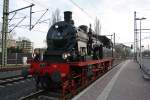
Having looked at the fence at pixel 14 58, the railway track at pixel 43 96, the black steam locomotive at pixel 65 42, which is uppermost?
the black steam locomotive at pixel 65 42

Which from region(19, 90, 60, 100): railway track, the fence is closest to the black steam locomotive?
region(19, 90, 60, 100): railway track

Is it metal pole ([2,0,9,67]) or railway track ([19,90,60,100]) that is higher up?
metal pole ([2,0,9,67])

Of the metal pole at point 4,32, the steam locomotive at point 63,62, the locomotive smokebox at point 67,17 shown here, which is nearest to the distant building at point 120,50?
the metal pole at point 4,32

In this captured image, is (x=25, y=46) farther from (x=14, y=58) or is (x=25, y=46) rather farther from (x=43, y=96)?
(x=43, y=96)

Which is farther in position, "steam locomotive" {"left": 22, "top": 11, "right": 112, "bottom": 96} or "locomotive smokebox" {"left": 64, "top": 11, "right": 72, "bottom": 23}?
"locomotive smokebox" {"left": 64, "top": 11, "right": 72, "bottom": 23}

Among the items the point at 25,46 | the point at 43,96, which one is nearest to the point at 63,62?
the point at 43,96

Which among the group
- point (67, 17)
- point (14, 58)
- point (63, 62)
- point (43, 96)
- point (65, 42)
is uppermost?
point (67, 17)

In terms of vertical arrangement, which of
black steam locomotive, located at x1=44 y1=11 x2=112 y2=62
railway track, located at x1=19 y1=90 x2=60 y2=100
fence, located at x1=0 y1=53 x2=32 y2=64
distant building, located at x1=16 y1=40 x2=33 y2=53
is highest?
distant building, located at x1=16 y1=40 x2=33 y2=53

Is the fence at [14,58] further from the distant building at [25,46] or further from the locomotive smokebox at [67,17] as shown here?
the locomotive smokebox at [67,17]

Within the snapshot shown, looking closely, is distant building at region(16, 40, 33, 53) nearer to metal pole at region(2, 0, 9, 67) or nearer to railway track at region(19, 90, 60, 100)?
metal pole at region(2, 0, 9, 67)

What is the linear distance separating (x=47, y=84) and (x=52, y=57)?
1.48 meters

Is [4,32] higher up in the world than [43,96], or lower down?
higher up

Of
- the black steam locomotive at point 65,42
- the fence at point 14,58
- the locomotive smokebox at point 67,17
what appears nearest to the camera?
the black steam locomotive at point 65,42

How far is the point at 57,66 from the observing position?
12398mm
